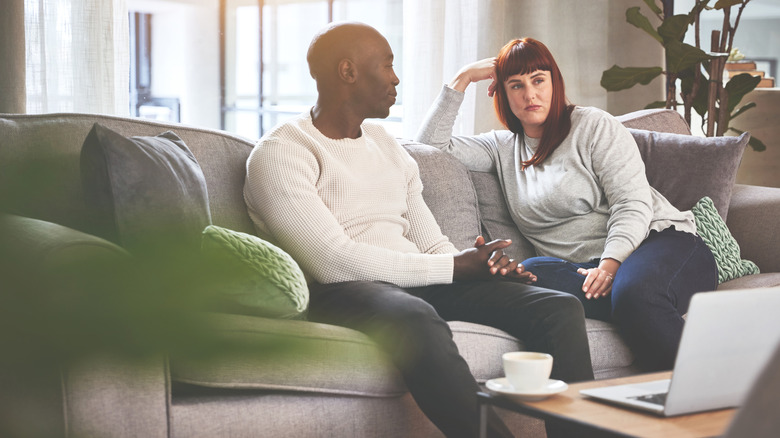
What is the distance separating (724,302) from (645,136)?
1662 mm

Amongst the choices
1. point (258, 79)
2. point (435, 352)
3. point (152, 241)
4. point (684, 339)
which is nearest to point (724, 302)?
point (684, 339)

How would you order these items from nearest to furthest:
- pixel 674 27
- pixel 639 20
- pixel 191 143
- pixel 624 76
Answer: pixel 191 143
pixel 674 27
pixel 639 20
pixel 624 76

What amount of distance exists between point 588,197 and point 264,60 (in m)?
3.46

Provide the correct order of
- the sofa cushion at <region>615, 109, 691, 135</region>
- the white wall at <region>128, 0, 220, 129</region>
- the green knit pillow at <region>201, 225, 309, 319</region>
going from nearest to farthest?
the green knit pillow at <region>201, 225, 309, 319</region>
the sofa cushion at <region>615, 109, 691, 135</region>
the white wall at <region>128, 0, 220, 129</region>

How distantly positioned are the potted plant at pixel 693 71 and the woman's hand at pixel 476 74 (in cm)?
118

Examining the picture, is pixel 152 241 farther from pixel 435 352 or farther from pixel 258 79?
pixel 258 79

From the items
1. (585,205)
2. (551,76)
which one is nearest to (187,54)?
(551,76)

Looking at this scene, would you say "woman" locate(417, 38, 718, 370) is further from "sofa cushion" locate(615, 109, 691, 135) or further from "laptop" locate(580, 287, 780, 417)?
"laptop" locate(580, 287, 780, 417)

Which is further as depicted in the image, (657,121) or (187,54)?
(187,54)

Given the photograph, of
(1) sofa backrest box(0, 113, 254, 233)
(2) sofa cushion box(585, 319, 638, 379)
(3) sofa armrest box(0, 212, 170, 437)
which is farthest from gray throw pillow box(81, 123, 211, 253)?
(3) sofa armrest box(0, 212, 170, 437)

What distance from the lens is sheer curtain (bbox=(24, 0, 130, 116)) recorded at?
2457 mm

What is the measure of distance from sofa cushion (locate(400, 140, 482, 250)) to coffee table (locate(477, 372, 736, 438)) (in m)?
1.15

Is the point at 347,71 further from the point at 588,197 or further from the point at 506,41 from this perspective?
the point at 506,41

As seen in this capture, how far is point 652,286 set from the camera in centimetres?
204
